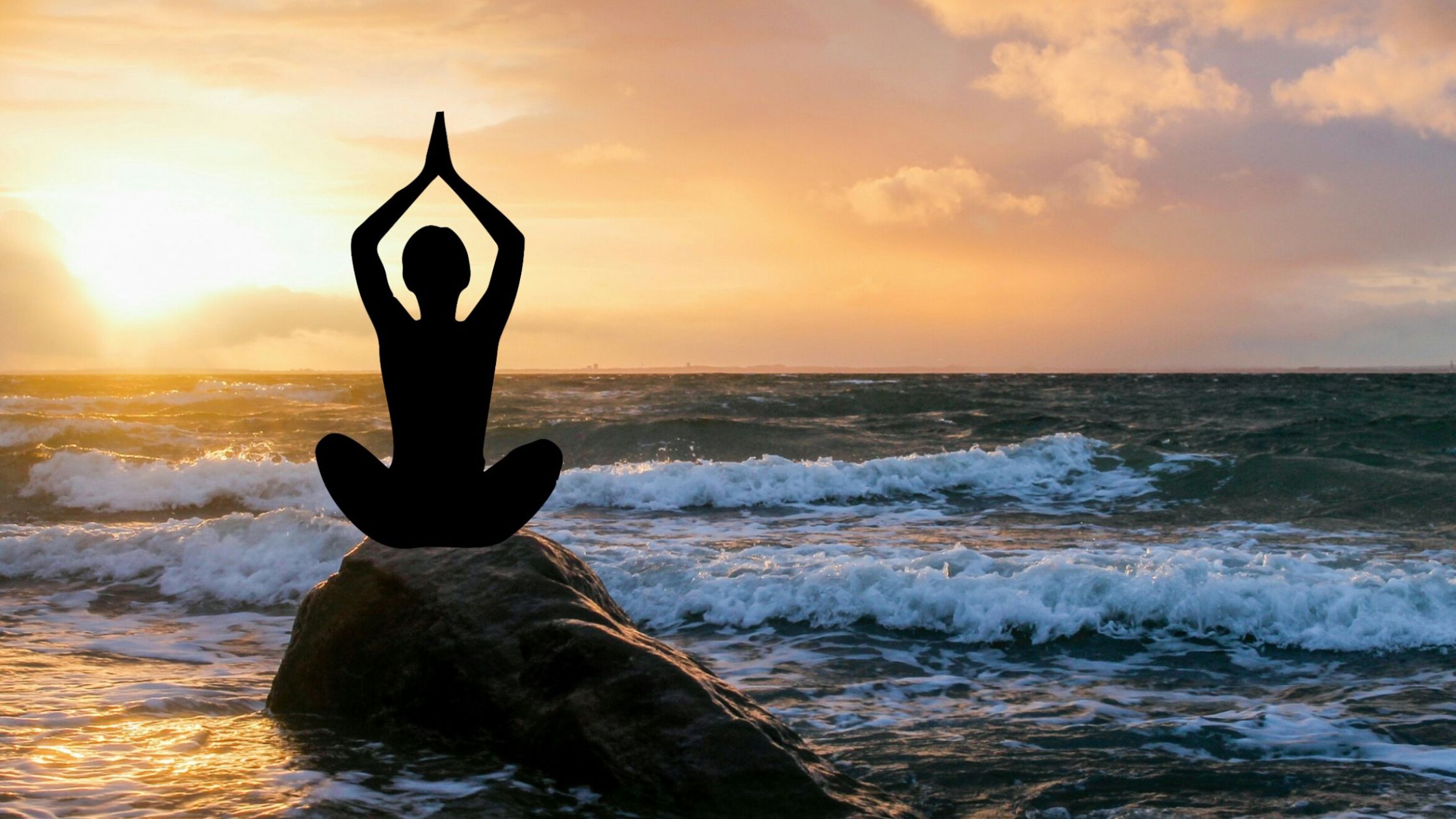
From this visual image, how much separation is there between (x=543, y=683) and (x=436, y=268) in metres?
2.98

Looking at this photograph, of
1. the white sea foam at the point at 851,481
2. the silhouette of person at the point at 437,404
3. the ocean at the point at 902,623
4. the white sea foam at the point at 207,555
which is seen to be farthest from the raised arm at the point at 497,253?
the white sea foam at the point at 851,481

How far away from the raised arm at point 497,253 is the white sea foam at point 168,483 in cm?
1827

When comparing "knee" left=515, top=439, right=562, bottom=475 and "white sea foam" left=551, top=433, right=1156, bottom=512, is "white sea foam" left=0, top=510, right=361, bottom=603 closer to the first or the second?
"white sea foam" left=551, top=433, right=1156, bottom=512

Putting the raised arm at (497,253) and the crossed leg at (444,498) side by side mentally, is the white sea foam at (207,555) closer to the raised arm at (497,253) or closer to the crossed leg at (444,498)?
the crossed leg at (444,498)

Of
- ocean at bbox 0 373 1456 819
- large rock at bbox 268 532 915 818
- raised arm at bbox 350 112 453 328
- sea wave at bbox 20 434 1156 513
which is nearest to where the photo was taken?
raised arm at bbox 350 112 453 328

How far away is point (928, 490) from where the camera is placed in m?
22.3

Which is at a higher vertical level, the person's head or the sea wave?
the person's head

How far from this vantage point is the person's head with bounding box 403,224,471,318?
171 inches

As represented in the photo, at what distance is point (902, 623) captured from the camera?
1088 cm

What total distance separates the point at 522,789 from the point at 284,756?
1.53 meters

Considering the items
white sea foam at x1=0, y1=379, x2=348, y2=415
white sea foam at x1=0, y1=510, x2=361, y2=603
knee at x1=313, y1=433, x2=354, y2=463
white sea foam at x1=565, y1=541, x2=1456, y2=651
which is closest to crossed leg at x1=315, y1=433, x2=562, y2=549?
knee at x1=313, y1=433, x2=354, y2=463

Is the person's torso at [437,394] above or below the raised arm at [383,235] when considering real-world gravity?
below

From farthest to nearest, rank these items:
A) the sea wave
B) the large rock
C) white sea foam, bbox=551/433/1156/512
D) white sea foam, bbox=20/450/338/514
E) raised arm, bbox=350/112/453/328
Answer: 1. white sea foam, bbox=20/450/338/514
2. the sea wave
3. white sea foam, bbox=551/433/1156/512
4. the large rock
5. raised arm, bbox=350/112/453/328

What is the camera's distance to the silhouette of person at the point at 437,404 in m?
4.33
